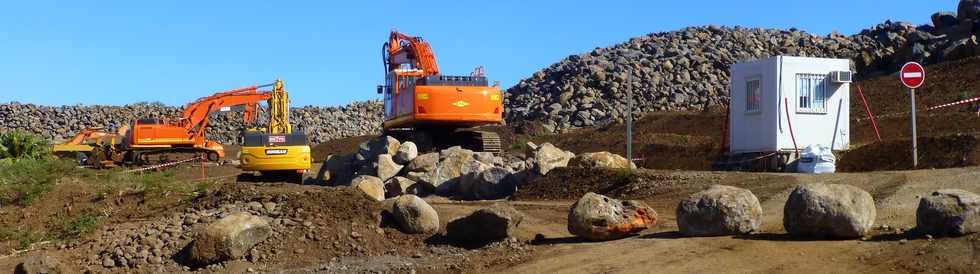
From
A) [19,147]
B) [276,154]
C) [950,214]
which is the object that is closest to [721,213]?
[950,214]

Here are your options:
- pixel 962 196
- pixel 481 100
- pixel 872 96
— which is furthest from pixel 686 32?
pixel 962 196

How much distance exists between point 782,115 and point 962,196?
1105 cm

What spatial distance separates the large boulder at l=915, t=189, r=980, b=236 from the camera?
10.5 m

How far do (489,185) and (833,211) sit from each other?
11745 mm

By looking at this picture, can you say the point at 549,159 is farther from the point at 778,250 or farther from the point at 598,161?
the point at 778,250

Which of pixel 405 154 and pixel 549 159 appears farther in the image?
pixel 405 154

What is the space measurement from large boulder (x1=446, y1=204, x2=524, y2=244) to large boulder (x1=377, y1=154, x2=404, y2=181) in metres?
11.5

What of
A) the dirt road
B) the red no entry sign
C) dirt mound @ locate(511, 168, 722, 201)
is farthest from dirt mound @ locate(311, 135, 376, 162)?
the dirt road

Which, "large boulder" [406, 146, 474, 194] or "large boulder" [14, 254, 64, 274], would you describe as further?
"large boulder" [406, 146, 474, 194]

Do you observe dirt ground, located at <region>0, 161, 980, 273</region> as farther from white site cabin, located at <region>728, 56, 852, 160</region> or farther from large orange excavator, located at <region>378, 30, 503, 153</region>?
large orange excavator, located at <region>378, 30, 503, 153</region>

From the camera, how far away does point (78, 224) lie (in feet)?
53.2

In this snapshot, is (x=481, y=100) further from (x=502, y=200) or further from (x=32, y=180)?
(x=32, y=180)

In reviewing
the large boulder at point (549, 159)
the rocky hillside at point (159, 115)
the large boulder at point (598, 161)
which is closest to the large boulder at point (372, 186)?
the large boulder at point (549, 159)

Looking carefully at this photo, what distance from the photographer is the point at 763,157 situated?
71.4ft
